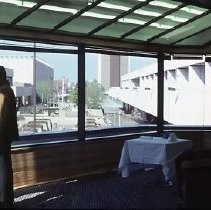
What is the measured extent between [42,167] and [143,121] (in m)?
2.85

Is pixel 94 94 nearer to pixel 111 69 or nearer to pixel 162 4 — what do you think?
pixel 111 69

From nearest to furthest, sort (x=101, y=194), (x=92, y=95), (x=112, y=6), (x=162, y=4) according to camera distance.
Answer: (x=101, y=194) → (x=112, y=6) → (x=162, y=4) → (x=92, y=95)

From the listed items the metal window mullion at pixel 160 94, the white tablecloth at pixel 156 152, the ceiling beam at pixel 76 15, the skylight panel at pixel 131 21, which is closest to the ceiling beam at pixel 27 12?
the ceiling beam at pixel 76 15

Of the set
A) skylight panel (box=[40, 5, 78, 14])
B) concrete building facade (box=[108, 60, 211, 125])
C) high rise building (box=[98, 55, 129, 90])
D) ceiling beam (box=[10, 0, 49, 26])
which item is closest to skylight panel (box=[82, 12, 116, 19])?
skylight panel (box=[40, 5, 78, 14])

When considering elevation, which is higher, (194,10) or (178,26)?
(194,10)

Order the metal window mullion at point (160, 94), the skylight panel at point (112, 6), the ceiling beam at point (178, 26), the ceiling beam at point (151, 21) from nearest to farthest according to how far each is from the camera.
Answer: the skylight panel at point (112, 6)
the ceiling beam at point (151, 21)
the ceiling beam at point (178, 26)
the metal window mullion at point (160, 94)

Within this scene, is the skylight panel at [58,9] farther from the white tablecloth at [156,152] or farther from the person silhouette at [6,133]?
the white tablecloth at [156,152]

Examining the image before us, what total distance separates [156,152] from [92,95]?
6.70ft

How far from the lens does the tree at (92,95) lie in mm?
7562

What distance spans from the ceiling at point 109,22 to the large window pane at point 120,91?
36 centimetres

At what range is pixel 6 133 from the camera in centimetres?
496

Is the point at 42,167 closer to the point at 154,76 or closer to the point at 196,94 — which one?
the point at 154,76

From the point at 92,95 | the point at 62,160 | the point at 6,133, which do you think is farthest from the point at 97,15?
the point at 6,133

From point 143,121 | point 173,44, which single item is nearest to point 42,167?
point 143,121
